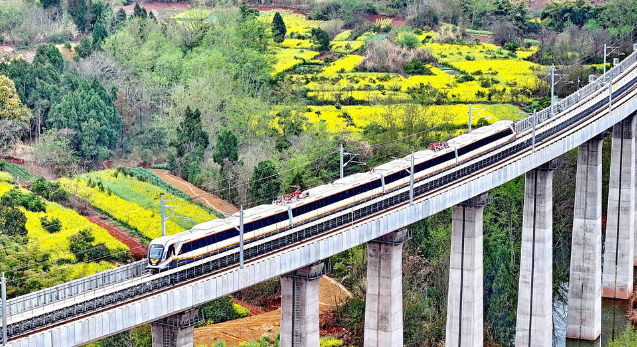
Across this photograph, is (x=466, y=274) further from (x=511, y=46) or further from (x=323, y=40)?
(x=511, y=46)

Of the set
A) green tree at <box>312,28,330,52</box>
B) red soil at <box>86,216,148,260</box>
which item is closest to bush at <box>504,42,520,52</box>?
green tree at <box>312,28,330,52</box>

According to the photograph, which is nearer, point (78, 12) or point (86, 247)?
point (86, 247)

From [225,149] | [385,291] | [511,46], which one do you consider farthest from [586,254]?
[511,46]

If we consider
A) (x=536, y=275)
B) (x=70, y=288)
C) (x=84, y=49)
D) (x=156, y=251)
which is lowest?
(x=536, y=275)

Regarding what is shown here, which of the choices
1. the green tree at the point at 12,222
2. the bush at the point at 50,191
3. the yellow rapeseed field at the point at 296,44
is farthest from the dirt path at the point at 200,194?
the yellow rapeseed field at the point at 296,44

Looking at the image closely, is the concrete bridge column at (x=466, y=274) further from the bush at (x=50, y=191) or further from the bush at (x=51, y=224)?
the bush at (x=50, y=191)

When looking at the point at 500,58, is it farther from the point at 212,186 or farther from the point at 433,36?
the point at 212,186
